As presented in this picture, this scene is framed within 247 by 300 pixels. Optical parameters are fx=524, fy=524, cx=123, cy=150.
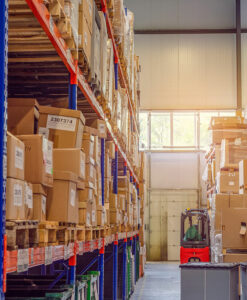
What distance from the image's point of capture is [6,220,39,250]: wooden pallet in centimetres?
239

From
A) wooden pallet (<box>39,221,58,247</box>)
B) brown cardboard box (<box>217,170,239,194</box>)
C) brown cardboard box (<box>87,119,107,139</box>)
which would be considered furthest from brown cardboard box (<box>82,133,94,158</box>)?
brown cardboard box (<box>217,170,239,194</box>)

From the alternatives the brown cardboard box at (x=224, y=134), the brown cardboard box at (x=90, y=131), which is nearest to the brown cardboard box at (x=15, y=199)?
the brown cardboard box at (x=90, y=131)

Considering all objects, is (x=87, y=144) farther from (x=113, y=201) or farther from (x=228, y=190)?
(x=228, y=190)

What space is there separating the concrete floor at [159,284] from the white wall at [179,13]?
9.28 m

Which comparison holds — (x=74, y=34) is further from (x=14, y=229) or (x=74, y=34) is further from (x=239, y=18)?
(x=239, y=18)

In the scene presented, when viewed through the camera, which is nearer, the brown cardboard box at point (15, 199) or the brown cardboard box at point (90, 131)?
the brown cardboard box at point (15, 199)

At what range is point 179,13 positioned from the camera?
802 inches

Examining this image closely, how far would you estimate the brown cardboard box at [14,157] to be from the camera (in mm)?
2533

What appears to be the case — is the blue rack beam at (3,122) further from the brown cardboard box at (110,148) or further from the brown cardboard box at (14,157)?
the brown cardboard box at (110,148)

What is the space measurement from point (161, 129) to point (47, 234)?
17190 millimetres

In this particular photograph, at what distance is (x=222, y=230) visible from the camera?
8.11m

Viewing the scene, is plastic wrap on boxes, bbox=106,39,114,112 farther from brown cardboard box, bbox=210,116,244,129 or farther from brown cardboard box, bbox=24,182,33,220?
brown cardboard box, bbox=210,116,244,129

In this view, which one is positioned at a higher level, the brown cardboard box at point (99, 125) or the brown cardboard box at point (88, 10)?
the brown cardboard box at point (88, 10)

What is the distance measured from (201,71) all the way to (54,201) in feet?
56.9
